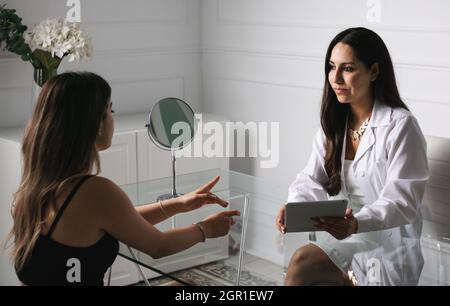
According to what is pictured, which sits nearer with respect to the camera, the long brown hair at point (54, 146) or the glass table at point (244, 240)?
the long brown hair at point (54, 146)

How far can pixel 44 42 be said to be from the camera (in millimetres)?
3934

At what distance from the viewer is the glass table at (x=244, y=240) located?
7.89ft

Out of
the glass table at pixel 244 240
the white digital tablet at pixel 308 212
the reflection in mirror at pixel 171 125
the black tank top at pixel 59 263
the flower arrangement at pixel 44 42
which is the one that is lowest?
the glass table at pixel 244 240

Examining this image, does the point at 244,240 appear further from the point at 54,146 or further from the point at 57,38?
the point at 57,38

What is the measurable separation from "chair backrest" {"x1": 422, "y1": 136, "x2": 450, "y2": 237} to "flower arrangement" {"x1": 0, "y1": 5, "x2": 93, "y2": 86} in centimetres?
188

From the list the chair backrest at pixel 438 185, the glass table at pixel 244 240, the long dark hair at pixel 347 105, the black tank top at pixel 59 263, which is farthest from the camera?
the chair backrest at pixel 438 185

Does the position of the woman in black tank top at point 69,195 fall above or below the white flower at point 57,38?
below

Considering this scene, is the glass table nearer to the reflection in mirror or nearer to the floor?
the floor

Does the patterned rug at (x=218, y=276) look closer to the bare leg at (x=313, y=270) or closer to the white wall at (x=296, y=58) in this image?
the bare leg at (x=313, y=270)

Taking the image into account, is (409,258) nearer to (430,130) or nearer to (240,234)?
(240,234)

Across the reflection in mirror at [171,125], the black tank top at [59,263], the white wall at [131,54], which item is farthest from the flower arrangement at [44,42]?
the black tank top at [59,263]

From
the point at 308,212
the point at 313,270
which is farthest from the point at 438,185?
the point at 313,270

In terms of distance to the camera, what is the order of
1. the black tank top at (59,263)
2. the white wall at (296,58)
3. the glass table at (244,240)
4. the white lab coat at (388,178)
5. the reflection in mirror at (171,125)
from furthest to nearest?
the white wall at (296,58) → the reflection in mirror at (171,125) → the white lab coat at (388,178) → the glass table at (244,240) → the black tank top at (59,263)
